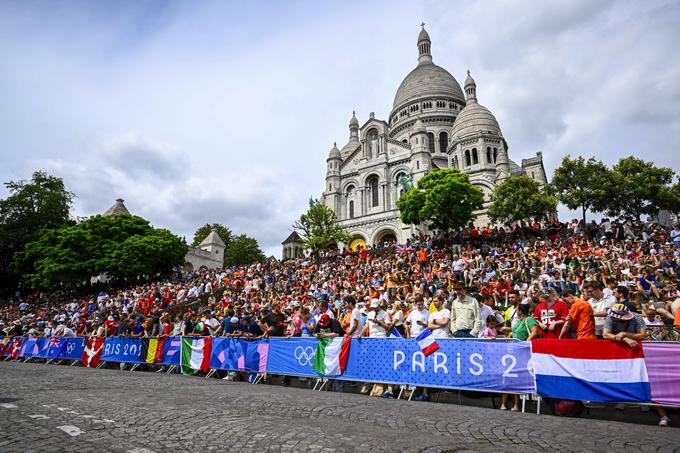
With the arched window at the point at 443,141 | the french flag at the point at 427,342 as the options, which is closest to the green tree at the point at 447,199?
the french flag at the point at 427,342

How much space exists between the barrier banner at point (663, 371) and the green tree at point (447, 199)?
24.7 meters

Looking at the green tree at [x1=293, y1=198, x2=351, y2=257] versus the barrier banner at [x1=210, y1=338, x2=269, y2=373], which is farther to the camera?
the green tree at [x1=293, y1=198, x2=351, y2=257]

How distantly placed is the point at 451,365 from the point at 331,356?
8.10 ft

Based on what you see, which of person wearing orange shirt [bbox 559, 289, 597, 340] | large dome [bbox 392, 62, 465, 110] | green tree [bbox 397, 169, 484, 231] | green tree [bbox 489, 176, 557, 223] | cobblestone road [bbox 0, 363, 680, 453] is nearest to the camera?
cobblestone road [bbox 0, 363, 680, 453]

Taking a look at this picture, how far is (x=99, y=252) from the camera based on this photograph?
35.1 meters

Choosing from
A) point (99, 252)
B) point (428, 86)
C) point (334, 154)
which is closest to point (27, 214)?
point (99, 252)

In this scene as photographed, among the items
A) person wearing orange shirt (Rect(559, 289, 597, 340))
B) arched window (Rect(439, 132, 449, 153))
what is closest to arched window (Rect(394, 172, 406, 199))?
arched window (Rect(439, 132, 449, 153))

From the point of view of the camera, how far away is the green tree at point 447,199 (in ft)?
97.0

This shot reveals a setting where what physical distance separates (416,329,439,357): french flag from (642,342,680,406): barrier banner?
279 cm

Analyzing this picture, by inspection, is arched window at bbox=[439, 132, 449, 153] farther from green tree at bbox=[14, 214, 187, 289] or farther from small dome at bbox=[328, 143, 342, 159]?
green tree at bbox=[14, 214, 187, 289]

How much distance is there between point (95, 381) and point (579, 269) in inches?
554

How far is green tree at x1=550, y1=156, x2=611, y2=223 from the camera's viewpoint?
25.8m

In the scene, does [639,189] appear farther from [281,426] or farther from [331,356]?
[281,426]

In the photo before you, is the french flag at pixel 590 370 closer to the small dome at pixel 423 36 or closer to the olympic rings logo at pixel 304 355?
the olympic rings logo at pixel 304 355
